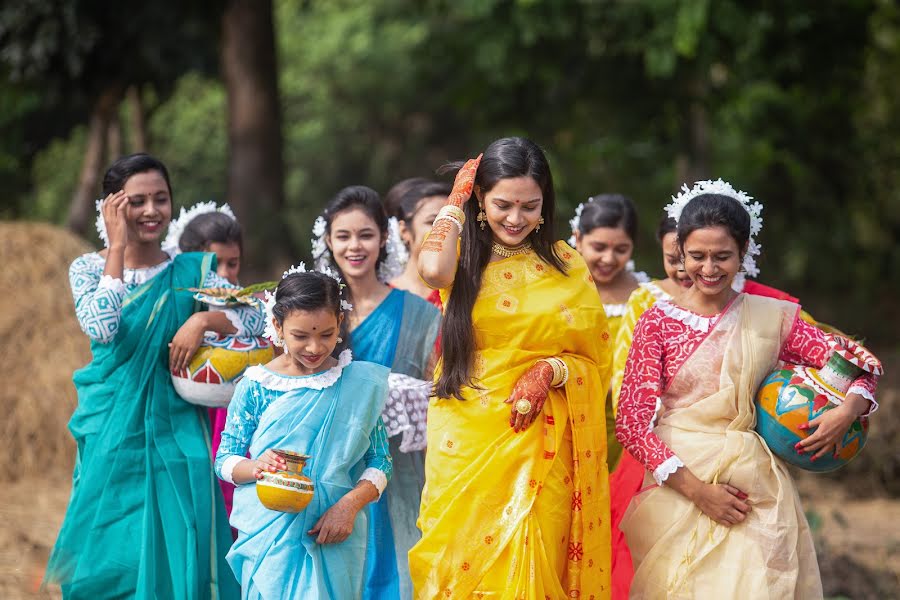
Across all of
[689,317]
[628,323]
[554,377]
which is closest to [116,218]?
[554,377]

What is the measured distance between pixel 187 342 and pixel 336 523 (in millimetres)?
1209

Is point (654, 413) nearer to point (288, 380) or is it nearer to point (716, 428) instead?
point (716, 428)

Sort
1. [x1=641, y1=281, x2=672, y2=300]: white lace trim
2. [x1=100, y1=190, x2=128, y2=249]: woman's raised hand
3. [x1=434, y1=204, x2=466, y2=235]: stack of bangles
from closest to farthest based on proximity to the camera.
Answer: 1. [x1=434, y1=204, x2=466, y2=235]: stack of bangles
2. [x1=100, y1=190, x2=128, y2=249]: woman's raised hand
3. [x1=641, y1=281, x2=672, y2=300]: white lace trim

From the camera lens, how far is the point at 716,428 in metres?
4.20

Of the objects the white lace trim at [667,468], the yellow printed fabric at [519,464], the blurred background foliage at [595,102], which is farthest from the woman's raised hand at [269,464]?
the blurred background foliage at [595,102]

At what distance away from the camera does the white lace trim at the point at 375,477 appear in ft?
13.9

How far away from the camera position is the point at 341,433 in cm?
421

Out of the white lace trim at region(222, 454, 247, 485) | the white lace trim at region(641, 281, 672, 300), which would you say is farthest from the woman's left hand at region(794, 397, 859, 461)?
the white lace trim at region(222, 454, 247, 485)

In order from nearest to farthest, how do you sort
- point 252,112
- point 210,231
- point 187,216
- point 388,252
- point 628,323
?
point 628,323, point 388,252, point 210,231, point 187,216, point 252,112

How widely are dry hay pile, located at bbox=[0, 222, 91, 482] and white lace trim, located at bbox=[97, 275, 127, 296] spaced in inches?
195

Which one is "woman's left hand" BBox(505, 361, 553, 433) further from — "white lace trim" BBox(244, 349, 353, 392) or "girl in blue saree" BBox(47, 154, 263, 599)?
"girl in blue saree" BBox(47, 154, 263, 599)

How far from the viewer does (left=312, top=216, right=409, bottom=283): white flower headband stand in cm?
521

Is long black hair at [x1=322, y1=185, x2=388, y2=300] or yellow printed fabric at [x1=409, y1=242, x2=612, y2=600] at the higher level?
long black hair at [x1=322, y1=185, x2=388, y2=300]

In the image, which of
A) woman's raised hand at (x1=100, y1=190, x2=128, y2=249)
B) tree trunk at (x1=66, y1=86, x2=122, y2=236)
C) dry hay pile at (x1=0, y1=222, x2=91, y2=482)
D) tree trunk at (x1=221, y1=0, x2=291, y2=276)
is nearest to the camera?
woman's raised hand at (x1=100, y1=190, x2=128, y2=249)
